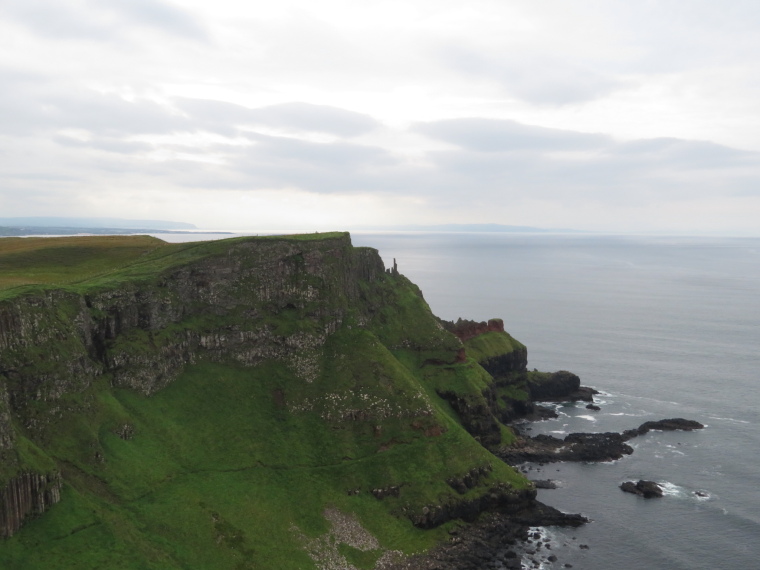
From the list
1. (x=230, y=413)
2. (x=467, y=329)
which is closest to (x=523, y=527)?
(x=230, y=413)

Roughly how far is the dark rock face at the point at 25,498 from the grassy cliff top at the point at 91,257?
32.8 m

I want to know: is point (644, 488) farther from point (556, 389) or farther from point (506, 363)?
point (556, 389)

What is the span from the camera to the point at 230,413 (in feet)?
269

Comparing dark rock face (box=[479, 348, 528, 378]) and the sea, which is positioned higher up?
dark rock face (box=[479, 348, 528, 378])

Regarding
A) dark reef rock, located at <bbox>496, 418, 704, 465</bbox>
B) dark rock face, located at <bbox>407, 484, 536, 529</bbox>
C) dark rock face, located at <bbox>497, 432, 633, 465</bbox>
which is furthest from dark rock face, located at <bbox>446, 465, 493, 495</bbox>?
dark reef rock, located at <bbox>496, 418, 704, 465</bbox>

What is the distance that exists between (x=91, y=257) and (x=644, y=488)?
4015 inches

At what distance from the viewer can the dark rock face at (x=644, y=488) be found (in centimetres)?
8531

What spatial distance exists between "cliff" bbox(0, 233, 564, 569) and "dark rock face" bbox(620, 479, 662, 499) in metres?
17.0

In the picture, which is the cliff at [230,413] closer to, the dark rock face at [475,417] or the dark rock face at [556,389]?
the dark rock face at [475,417]

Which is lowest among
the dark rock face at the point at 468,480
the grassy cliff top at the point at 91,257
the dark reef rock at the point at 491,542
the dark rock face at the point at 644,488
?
the dark reef rock at the point at 491,542

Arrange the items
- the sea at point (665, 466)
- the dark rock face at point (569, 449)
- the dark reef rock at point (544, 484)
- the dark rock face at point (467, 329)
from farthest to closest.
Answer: the dark rock face at point (467, 329) < the dark rock face at point (569, 449) < the dark reef rock at point (544, 484) < the sea at point (665, 466)

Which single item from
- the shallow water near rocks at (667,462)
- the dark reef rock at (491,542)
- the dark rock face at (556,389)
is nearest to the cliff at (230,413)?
the dark reef rock at (491,542)

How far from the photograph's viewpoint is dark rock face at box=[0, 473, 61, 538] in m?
52.3

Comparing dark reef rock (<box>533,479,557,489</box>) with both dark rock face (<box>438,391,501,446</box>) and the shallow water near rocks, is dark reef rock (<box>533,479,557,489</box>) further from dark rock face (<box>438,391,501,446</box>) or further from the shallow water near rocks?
dark rock face (<box>438,391,501,446</box>)
